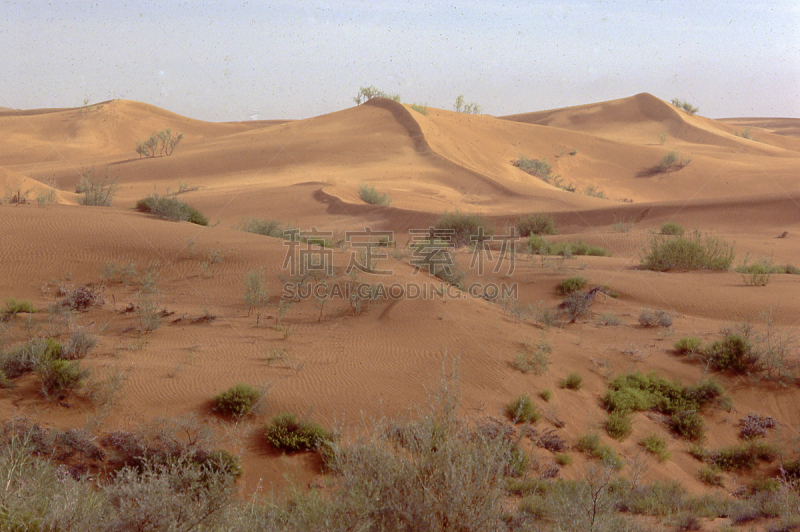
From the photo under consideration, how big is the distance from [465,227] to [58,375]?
1324cm

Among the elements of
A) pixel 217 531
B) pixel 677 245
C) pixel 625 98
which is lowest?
pixel 217 531

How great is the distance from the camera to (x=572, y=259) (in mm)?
13359

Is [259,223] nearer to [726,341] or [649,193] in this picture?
[726,341]

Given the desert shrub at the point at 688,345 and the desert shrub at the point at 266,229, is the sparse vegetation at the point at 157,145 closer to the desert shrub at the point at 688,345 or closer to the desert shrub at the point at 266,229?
the desert shrub at the point at 266,229

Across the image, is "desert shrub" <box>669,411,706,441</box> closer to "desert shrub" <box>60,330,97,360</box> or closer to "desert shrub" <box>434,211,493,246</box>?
"desert shrub" <box>60,330,97,360</box>

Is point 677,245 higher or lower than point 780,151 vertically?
lower

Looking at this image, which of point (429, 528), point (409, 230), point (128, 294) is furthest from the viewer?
point (409, 230)

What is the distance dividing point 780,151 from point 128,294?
50.3m

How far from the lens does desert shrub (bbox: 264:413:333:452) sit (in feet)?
17.8

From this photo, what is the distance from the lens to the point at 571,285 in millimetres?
11125

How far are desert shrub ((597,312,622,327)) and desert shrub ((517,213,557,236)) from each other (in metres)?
8.85

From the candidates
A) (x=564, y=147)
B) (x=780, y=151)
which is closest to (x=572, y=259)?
(x=564, y=147)

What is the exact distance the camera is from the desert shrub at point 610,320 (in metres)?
9.48

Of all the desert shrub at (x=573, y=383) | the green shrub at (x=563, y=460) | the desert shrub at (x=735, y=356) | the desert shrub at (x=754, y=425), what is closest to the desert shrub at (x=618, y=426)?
the desert shrub at (x=573, y=383)
